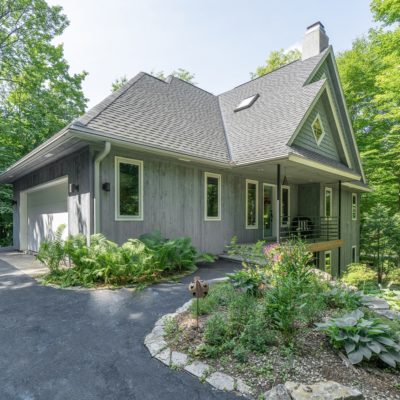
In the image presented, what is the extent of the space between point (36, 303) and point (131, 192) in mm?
3080

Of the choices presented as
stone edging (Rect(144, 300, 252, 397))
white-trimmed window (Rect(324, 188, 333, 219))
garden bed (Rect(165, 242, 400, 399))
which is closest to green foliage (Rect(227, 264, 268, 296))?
garden bed (Rect(165, 242, 400, 399))

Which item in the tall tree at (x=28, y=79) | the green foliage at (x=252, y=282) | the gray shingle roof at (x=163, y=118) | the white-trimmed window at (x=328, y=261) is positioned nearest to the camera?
the green foliage at (x=252, y=282)

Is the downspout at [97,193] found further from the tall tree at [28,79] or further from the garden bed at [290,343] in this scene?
the tall tree at [28,79]

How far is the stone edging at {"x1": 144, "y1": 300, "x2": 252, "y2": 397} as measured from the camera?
2.07 m

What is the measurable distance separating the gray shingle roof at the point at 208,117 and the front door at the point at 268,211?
2548mm

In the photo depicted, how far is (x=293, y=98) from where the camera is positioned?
9008 millimetres

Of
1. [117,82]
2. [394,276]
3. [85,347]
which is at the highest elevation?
[117,82]

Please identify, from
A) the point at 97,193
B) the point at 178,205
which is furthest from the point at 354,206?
the point at 97,193

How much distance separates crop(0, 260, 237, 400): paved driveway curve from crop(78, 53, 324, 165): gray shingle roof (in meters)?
3.53

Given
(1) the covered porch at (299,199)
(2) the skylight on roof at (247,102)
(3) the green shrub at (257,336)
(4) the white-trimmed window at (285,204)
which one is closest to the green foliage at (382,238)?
(1) the covered porch at (299,199)

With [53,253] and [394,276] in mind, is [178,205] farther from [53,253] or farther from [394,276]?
[394,276]

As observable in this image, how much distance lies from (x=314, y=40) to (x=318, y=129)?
4.71 metres

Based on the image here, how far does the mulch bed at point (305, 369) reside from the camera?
6.84ft

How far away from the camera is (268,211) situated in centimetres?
1041
